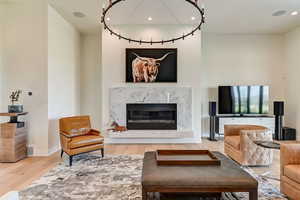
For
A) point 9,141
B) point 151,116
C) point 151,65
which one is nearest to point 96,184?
point 9,141

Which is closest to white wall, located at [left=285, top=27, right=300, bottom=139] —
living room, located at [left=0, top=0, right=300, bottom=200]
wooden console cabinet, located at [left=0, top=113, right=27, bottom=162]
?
living room, located at [left=0, top=0, right=300, bottom=200]

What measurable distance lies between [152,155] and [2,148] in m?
3.25

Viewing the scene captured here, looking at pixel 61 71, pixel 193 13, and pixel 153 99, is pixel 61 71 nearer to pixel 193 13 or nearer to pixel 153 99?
pixel 153 99

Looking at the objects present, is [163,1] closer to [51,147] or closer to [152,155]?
[152,155]

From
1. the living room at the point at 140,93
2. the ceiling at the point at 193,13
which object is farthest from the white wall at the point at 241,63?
the ceiling at the point at 193,13

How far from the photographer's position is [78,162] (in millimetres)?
4371

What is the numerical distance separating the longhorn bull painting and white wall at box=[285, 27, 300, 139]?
3705 millimetres

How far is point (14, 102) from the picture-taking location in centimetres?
482

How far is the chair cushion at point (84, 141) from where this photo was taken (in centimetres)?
425

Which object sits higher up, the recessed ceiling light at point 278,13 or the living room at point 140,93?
the recessed ceiling light at point 278,13

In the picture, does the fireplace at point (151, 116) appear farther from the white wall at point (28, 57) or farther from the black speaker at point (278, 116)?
the black speaker at point (278, 116)

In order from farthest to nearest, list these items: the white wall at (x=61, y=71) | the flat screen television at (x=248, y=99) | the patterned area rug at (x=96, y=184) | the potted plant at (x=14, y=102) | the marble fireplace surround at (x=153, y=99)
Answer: the flat screen television at (x=248, y=99)
the marble fireplace surround at (x=153, y=99)
the white wall at (x=61, y=71)
the potted plant at (x=14, y=102)
the patterned area rug at (x=96, y=184)

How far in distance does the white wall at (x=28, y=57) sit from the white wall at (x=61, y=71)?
15 centimetres

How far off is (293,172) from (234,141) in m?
1.68
